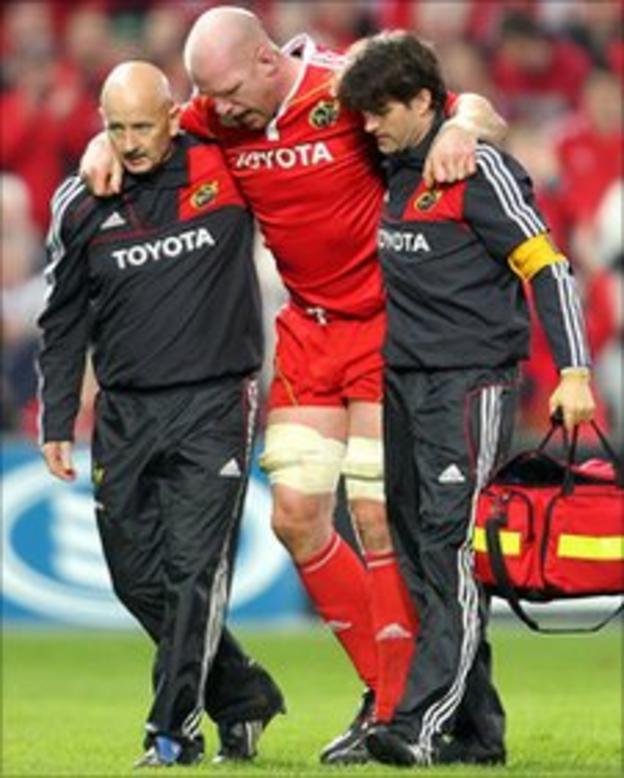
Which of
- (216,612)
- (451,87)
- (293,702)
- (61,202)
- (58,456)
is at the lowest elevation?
(293,702)

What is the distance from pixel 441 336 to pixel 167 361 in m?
1.03

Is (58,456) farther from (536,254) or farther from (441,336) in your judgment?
(536,254)

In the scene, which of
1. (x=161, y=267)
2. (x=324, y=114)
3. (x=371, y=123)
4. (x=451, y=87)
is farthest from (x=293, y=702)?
(x=451, y=87)

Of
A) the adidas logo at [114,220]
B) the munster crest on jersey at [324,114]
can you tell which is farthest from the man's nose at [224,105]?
the adidas logo at [114,220]

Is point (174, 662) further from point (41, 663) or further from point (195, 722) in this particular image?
point (41, 663)

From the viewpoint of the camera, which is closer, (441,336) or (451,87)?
(441,336)

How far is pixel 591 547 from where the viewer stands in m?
10.0

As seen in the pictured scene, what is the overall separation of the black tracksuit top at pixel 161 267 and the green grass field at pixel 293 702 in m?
1.36

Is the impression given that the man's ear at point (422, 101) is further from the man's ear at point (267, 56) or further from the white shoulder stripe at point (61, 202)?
the white shoulder stripe at point (61, 202)

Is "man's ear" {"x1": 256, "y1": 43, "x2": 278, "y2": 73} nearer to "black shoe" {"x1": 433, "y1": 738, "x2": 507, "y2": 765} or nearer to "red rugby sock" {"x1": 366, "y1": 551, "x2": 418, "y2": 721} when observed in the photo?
"red rugby sock" {"x1": 366, "y1": 551, "x2": 418, "y2": 721}

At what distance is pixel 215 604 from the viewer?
35.8 feet

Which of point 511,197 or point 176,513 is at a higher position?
point 511,197

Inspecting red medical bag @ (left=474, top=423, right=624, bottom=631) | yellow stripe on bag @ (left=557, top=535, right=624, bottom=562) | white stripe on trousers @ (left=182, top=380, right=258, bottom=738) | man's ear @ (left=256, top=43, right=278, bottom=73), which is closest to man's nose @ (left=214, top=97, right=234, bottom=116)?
man's ear @ (left=256, top=43, right=278, bottom=73)

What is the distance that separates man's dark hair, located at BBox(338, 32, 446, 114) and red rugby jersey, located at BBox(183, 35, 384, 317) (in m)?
0.35
